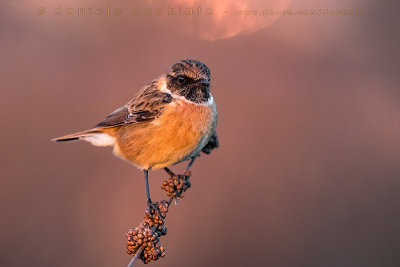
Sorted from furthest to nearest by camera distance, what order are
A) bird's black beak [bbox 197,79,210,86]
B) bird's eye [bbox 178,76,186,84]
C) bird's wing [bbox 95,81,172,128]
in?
bird's wing [bbox 95,81,172,128] < bird's eye [bbox 178,76,186,84] < bird's black beak [bbox 197,79,210,86]

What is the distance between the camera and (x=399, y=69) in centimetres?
895

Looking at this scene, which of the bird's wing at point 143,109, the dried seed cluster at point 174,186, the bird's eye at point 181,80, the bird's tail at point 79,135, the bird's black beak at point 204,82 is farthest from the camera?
the bird's tail at point 79,135

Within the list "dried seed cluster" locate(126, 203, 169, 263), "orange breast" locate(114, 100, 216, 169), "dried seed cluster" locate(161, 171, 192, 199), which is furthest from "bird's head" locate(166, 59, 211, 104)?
"dried seed cluster" locate(126, 203, 169, 263)

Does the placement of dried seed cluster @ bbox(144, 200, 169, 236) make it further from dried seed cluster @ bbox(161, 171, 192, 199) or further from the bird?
the bird

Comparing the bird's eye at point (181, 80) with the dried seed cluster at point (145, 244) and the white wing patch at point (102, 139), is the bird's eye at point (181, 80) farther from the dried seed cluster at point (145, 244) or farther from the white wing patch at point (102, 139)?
the dried seed cluster at point (145, 244)

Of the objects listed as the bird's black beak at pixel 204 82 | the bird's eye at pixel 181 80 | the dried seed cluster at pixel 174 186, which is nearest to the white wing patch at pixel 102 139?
the bird's eye at pixel 181 80

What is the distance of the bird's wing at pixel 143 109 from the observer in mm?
4375

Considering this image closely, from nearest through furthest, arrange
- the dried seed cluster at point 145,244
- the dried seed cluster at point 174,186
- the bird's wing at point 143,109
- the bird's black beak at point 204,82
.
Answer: the dried seed cluster at point 145,244 < the dried seed cluster at point 174,186 < the bird's black beak at point 204,82 < the bird's wing at point 143,109

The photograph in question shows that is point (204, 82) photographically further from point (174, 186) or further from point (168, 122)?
point (174, 186)

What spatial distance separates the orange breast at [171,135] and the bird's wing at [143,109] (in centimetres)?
8

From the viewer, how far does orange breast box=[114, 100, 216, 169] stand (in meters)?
4.09

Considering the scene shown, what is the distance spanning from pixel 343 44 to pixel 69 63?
19.0 feet

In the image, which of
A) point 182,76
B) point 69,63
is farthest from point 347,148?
point 69,63

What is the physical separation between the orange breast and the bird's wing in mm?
77
